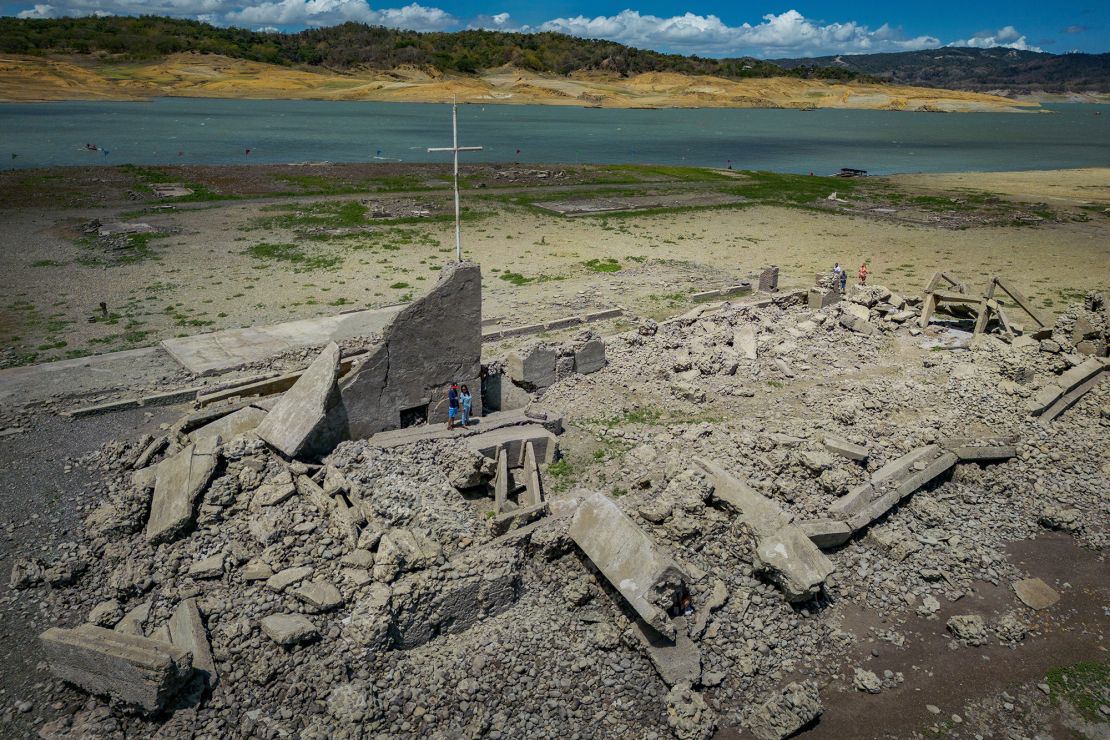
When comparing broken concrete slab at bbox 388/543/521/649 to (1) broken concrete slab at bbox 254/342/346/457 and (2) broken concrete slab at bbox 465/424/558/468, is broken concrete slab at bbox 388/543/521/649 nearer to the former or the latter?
(2) broken concrete slab at bbox 465/424/558/468

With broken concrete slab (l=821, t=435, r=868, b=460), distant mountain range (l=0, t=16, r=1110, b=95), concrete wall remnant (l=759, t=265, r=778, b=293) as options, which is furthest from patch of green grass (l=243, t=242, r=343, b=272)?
distant mountain range (l=0, t=16, r=1110, b=95)

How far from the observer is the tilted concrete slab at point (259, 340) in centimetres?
1756

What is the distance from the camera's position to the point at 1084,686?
8.98m

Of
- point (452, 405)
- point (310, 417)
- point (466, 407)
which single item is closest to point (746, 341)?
point (466, 407)

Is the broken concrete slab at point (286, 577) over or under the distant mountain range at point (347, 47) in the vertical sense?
under

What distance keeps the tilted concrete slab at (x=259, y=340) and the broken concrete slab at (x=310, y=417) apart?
5.21 meters

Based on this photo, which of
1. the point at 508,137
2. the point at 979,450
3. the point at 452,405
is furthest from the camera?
the point at 508,137

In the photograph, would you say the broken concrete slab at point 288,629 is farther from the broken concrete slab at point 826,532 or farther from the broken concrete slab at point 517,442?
the broken concrete slab at point 826,532

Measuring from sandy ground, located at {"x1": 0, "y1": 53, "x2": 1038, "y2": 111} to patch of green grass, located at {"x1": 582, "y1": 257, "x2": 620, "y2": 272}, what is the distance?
85356 mm

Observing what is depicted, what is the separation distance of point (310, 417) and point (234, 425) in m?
1.75

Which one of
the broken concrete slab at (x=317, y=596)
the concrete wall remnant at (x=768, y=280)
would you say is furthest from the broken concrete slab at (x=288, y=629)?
the concrete wall remnant at (x=768, y=280)

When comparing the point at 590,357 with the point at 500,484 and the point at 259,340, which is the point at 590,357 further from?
the point at 259,340

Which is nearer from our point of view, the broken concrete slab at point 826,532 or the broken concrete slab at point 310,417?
the broken concrete slab at point 826,532

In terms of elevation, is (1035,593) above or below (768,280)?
below
